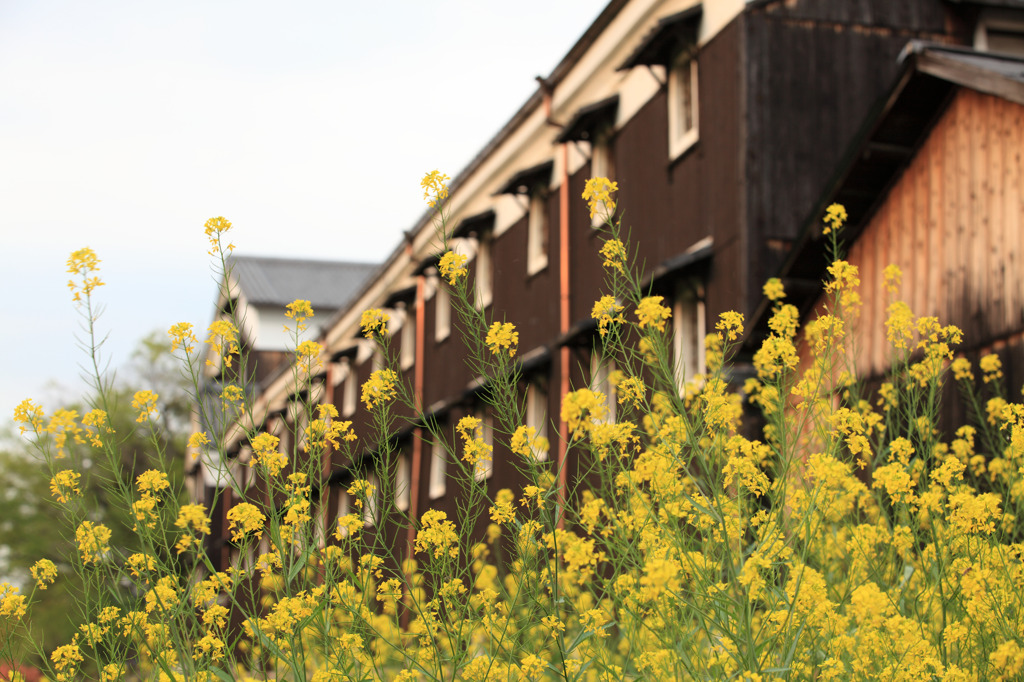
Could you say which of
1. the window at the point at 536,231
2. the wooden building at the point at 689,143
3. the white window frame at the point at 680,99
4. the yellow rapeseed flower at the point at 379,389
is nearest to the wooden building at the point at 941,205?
the wooden building at the point at 689,143

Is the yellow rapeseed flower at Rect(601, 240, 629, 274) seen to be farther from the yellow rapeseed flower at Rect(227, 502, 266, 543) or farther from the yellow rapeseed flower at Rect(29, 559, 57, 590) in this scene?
the yellow rapeseed flower at Rect(29, 559, 57, 590)

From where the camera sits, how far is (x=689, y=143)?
1121 centimetres

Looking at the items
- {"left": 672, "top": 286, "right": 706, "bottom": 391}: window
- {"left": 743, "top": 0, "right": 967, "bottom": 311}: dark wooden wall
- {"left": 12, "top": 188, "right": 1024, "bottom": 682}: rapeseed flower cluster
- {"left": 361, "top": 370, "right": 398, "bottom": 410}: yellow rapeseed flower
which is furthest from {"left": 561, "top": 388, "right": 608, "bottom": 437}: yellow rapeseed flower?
{"left": 672, "top": 286, "right": 706, "bottom": 391}: window

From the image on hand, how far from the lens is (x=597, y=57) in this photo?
13.5 m

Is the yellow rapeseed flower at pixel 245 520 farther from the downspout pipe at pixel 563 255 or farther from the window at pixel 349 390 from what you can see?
the window at pixel 349 390

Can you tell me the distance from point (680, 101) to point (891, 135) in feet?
10.8

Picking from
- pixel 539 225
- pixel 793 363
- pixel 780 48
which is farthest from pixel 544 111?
pixel 793 363

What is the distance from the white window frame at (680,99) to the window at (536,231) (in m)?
3.71

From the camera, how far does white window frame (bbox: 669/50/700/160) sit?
37.5ft

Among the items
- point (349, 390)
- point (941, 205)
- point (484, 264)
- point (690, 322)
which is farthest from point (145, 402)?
point (349, 390)

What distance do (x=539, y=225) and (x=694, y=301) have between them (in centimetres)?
494

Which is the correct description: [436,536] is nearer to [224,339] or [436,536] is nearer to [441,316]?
[224,339]

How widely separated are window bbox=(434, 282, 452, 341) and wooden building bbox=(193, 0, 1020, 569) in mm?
2645

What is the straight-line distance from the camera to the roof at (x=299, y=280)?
118 ft
